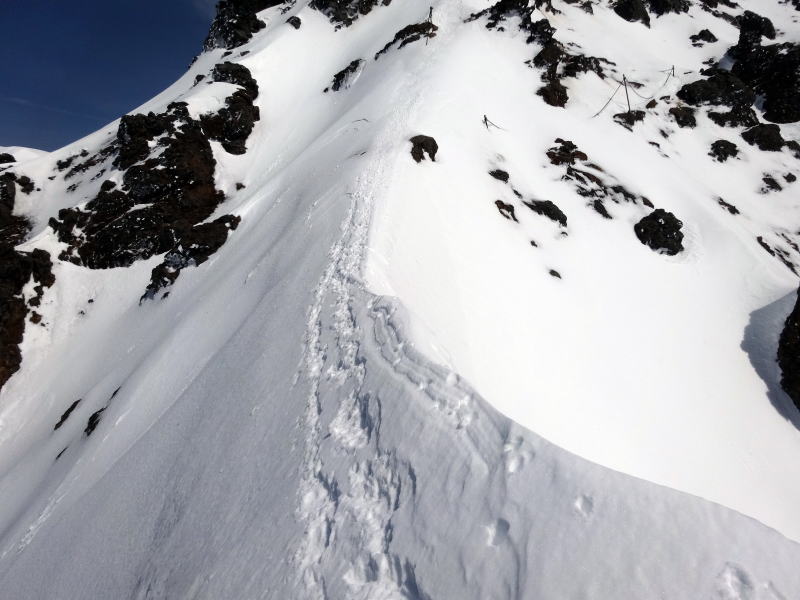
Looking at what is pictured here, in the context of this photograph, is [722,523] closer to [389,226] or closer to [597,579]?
[597,579]

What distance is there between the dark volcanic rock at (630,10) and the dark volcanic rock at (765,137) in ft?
64.7

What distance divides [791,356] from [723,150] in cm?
2044

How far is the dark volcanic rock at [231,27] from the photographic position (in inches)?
1763

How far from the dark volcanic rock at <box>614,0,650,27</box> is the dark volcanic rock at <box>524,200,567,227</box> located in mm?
36700

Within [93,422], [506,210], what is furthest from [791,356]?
[93,422]

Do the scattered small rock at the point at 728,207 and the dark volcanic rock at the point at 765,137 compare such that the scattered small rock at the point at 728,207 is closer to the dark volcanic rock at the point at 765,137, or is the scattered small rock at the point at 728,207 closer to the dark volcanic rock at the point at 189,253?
the dark volcanic rock at the point at 765,137

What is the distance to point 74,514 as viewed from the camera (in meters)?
10.8

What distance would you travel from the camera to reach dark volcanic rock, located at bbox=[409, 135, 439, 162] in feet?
58.7

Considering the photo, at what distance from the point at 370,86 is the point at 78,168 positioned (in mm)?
25088

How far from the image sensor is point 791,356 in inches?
610

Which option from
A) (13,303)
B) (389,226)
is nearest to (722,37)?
(389,226)

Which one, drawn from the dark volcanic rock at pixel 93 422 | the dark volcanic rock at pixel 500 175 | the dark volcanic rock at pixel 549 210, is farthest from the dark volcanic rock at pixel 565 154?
the dark volcanic rock at pixel 93 422

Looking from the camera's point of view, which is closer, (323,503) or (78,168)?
(323,503)

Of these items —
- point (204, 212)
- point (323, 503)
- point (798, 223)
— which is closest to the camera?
point (323, 503)
